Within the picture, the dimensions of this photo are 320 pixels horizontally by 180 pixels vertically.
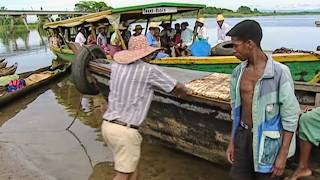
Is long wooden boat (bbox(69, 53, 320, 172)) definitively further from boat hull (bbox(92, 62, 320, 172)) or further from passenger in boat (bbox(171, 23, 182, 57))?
passenger in boat (bbox(171, 23, 182, 57))

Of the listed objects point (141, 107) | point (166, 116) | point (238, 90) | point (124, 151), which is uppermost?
point (238, 90)

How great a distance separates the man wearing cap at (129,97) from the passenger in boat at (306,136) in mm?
1199

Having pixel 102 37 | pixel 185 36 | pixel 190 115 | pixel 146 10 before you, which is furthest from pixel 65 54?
pixel 190 115

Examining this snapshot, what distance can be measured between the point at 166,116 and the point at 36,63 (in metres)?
16.2

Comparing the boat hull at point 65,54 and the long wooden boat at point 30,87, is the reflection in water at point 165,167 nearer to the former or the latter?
the long wooden boat at point 30,87

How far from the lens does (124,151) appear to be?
347 centimetres

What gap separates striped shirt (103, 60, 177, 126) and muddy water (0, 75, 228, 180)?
824 millimetres

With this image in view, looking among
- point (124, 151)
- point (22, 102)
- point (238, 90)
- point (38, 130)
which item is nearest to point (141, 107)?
point (124, 151)

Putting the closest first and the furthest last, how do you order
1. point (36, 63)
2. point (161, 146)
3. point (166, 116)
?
point (166, 116) → point (161, 146) → point (36, 63)

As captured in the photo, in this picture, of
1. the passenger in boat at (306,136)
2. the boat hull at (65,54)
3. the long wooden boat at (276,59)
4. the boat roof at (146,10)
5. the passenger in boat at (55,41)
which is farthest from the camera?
the passenger in boat at (55,41)

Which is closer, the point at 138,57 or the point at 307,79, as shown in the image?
the point at 138,57

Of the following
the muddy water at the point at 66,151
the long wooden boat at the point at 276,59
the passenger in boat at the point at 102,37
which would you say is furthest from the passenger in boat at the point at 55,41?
the long wooden boat at the point at 276,59

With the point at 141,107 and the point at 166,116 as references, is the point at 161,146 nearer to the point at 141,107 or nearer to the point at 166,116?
the point at 166,116

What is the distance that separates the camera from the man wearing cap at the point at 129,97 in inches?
132
